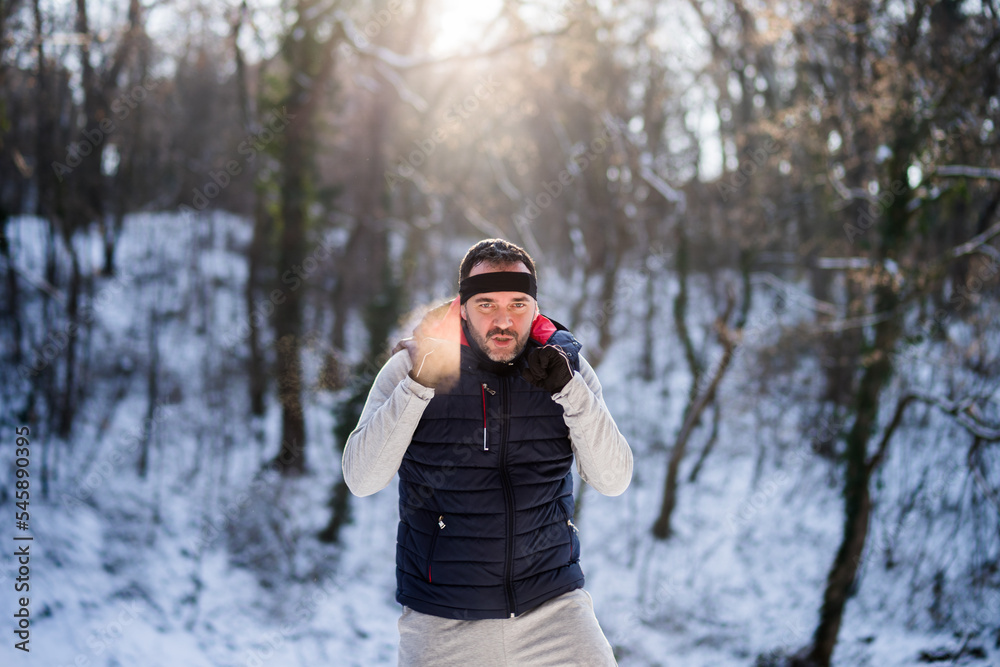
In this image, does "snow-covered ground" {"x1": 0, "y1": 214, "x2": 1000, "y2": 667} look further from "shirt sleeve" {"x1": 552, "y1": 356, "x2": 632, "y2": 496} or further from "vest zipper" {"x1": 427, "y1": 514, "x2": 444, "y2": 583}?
"shirt sleeve" {"x1": 552, "y1": 356, "x2": 632, "y2": 496}

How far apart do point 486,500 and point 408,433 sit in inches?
14.7

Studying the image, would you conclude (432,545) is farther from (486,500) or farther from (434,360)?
(434,360)

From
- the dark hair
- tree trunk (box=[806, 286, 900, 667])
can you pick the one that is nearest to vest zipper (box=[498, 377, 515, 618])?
the dark hair

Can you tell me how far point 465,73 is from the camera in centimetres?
1031

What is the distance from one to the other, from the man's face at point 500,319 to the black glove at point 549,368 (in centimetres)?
18

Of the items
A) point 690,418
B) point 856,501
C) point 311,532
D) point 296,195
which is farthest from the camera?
point 296,195

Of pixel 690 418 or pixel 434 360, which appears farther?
→ pixel 690 418

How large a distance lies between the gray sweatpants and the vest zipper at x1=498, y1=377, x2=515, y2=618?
10 centimetres

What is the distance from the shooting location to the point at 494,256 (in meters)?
2.38

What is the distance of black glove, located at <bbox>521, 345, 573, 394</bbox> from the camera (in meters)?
2.10

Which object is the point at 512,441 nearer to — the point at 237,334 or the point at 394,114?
the point at 237,334

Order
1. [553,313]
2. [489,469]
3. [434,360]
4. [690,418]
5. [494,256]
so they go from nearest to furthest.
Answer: [434,360], [489,469], [494,256], [690,418], [553,313]

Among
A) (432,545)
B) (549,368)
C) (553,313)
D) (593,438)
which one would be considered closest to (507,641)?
(432,545)

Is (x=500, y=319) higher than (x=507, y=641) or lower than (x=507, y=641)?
higher
